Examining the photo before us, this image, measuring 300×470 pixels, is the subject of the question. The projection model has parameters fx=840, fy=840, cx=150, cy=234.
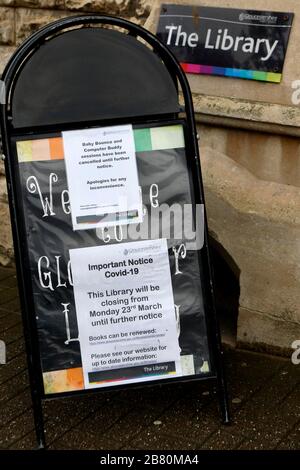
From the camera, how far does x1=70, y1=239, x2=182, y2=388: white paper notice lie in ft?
12.7

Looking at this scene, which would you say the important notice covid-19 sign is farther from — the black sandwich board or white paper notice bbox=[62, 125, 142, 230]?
white paper notice bbox=[62, 125, 142, 230]

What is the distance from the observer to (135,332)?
12.8 feet

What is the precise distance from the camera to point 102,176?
384 centimetres

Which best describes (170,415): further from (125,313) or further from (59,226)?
(59,226)

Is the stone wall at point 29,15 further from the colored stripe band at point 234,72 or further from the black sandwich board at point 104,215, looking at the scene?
the black sandwich board at point 104,215

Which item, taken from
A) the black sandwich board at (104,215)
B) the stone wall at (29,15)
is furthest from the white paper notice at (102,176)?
the stone wall at (29,15)

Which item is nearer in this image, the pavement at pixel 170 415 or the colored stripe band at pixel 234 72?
the pavement at pixel 170 415

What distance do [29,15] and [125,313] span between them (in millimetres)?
2665

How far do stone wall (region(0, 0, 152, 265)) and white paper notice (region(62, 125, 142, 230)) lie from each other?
4.99 feet

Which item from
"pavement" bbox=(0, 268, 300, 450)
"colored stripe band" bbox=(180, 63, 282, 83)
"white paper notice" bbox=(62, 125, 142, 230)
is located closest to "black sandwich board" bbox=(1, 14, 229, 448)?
"white paper notice" bbox=(62, 125, 142, 230)

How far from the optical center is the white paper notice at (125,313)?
3865 mm

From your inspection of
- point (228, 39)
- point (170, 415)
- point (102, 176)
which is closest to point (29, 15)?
point (228, 39)

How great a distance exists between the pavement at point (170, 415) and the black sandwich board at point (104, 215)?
0.24 meters

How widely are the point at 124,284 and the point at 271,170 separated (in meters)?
1.27
